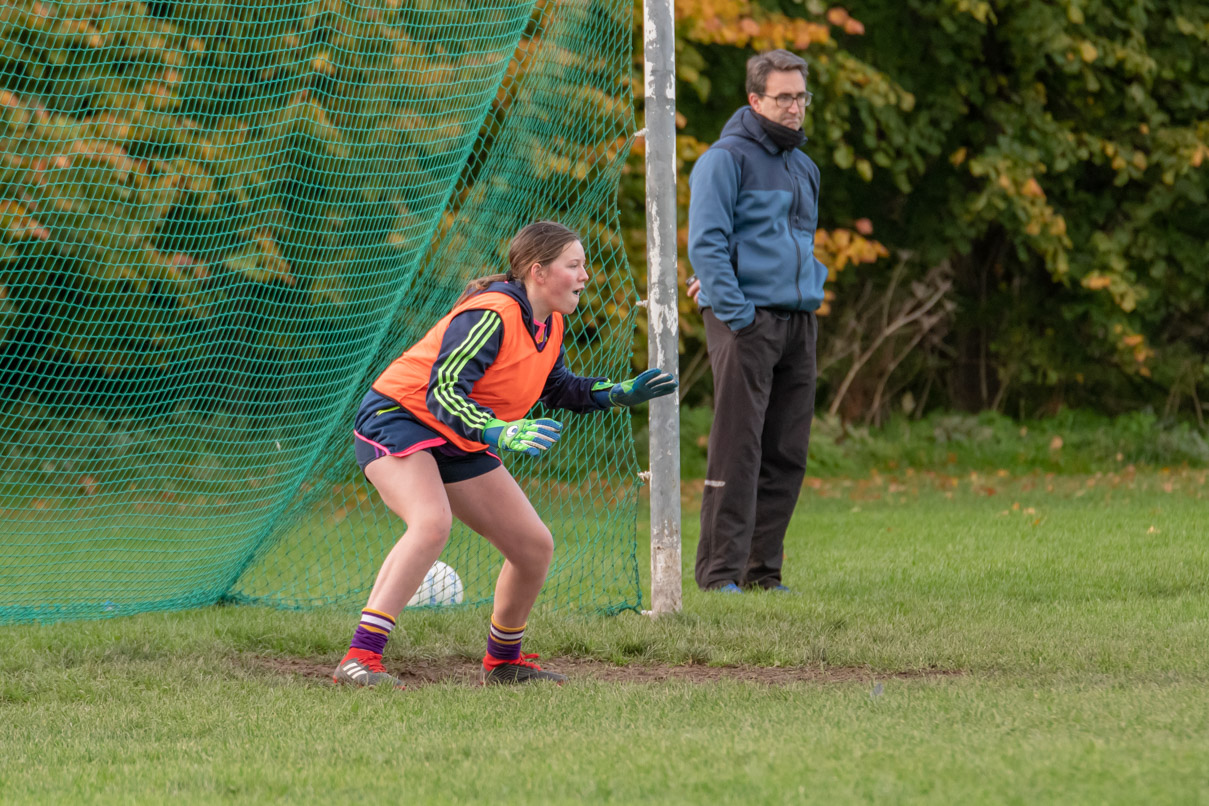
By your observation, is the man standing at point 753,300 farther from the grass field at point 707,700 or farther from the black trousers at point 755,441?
the grass field at point 707,700

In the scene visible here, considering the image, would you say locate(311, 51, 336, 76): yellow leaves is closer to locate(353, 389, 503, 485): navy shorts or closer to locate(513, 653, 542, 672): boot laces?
locate(353, 389, 503, 485): navy shorts

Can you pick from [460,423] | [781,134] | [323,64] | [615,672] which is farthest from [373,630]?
[323,64]

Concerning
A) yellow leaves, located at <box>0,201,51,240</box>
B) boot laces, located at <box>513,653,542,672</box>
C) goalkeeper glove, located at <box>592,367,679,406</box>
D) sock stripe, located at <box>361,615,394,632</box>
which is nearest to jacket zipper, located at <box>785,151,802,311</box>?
goalkeeper glove, located at <box>592,367,679,406</box>

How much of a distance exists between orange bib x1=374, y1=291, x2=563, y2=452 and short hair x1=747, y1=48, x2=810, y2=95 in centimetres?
219

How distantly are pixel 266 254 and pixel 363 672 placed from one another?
176 inches

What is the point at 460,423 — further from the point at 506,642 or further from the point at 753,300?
the point at 753,300

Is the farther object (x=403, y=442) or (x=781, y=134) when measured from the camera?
(x=781, y=134)

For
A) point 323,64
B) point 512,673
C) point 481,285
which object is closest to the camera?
point 481,285

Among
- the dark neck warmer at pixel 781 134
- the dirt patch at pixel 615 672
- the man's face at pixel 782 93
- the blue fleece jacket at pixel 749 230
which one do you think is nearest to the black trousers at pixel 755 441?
the blue fleece jacket at pixel 749 230

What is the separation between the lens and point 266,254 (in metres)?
8.51

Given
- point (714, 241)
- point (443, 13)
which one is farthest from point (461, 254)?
point (443, 13)

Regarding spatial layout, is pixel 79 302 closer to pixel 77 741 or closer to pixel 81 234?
pixel 81 234

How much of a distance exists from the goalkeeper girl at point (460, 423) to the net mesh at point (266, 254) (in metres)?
1.47

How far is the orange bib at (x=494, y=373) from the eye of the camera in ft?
14.7
